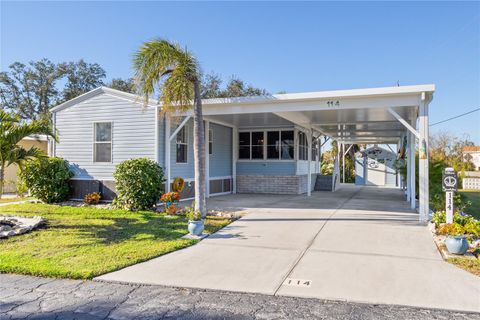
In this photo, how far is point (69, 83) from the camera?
105 feet

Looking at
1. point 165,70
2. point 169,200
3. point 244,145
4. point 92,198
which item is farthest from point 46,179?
point 244,145

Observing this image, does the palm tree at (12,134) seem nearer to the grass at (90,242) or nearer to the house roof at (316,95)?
the grass at (90,242)

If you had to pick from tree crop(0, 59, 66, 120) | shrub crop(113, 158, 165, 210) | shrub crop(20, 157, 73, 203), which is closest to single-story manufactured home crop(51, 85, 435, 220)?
shrub crop(20, 157, 73, 203)

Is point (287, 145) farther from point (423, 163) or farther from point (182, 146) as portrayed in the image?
point (423, 163)

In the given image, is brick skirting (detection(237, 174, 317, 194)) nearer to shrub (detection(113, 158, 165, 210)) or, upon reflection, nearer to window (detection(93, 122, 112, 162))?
window (detection(93, 122, 112, 162))

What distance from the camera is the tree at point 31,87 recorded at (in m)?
30.5

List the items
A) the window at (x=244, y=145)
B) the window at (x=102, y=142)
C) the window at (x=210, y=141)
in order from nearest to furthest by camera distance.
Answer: the window at (x=102, y=142) < the window at (x=210, y=141) < the window at (x=244, y=145)

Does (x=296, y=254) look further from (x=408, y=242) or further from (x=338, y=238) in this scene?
(x=408, y=242)

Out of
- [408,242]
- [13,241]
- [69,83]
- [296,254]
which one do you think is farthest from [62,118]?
[69,83]

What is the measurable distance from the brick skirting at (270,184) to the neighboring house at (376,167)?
9.76 meters

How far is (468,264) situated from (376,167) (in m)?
19.4

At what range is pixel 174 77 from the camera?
8.02 m

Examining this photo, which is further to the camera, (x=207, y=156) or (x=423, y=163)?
(x=207, y=156)

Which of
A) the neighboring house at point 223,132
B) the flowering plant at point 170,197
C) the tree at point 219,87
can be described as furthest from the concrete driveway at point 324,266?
the tree at point 219,87
